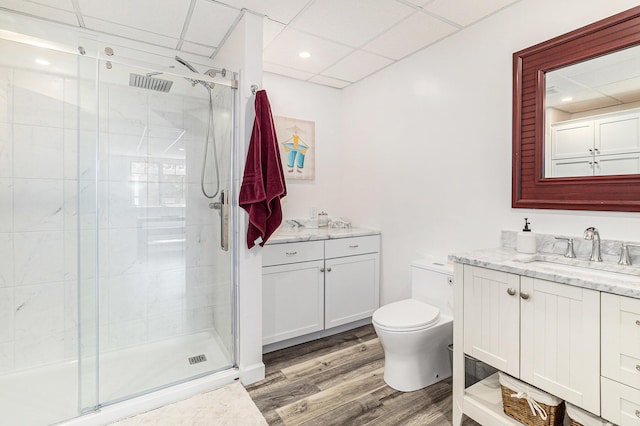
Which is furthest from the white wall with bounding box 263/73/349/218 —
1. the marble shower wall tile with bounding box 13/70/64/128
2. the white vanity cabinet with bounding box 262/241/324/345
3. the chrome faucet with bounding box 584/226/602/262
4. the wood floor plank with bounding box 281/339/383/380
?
the chrome faucet with bounding box 584/226/602/262

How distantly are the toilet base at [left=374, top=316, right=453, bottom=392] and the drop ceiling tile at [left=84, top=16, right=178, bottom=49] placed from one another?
2.58 m

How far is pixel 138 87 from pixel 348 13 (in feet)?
4.79

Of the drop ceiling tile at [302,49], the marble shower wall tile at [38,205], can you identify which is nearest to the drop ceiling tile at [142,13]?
the drop ceiling tile at [302,49]

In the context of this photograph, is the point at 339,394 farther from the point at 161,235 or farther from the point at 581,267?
the point at 161,235

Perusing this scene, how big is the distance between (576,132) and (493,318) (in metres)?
1.10

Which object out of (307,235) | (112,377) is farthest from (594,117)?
(112,377)

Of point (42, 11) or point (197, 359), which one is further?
point (197, 359)

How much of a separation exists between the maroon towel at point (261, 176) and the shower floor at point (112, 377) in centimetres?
89

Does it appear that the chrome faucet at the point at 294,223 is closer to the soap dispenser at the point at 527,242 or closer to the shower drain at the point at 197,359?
the shower drain at the point at 197,359

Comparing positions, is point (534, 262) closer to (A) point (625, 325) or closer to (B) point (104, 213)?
(A) point (625, 325)

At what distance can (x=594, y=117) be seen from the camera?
5.44ft

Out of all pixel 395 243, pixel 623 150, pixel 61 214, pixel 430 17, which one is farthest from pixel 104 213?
pixel 623 150

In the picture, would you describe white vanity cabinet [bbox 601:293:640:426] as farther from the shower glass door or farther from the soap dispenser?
the shower glass door

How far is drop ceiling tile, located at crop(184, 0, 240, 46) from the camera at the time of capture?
2016mm
